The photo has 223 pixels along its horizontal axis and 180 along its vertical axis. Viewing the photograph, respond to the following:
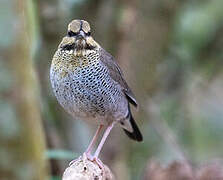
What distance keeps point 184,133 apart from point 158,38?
2.21 metres

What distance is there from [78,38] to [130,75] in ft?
10.2

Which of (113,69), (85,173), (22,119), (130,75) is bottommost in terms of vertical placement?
(85,173)

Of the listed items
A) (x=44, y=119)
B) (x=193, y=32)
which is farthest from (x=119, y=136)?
(x=193, y=32)

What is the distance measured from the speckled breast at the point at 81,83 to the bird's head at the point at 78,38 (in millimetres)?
44

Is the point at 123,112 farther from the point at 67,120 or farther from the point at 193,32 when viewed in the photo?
the point at 193,32

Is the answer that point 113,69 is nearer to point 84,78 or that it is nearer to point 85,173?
point 84,78

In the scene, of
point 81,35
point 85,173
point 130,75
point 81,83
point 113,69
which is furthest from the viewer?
point 130,75

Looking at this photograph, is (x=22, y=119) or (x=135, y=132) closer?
(x=22, y=119)

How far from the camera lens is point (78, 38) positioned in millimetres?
4238

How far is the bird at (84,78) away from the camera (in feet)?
14.5

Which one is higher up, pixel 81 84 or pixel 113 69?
pixel 113 69

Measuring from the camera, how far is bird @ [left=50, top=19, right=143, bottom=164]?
4.40m

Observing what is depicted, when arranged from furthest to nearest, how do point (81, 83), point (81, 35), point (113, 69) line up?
point (113, 69) < point (81, 83) < point (81, 35)

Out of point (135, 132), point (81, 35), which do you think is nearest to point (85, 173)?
point (81, 35)
